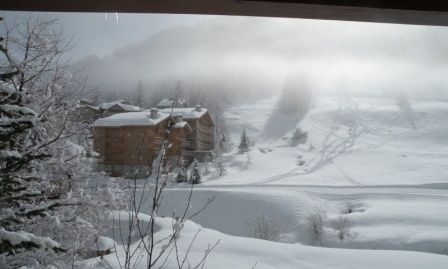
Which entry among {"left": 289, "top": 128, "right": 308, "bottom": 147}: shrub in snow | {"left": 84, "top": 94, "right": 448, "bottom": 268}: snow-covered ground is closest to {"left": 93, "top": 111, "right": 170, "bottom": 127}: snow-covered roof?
{"left": 84, "top": 94, "right": 448, "bottom": 268}: snow-covered ground

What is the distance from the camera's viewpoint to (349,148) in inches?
2453

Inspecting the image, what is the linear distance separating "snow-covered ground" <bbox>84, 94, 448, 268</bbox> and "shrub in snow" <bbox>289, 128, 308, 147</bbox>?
1.04 metres

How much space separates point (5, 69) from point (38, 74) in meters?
2.20

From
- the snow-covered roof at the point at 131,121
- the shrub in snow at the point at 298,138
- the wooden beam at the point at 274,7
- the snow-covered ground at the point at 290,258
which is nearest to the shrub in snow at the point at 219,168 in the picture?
the snow-covered roof at the point at 131,121

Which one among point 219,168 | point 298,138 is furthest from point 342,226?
point 298,138

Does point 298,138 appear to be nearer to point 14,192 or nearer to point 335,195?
point 335,195

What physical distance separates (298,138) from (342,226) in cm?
4559

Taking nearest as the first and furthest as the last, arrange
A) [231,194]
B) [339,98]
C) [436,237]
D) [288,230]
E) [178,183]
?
[436,237] < [288,230] < [231,194] < [178,183] < [339,98]

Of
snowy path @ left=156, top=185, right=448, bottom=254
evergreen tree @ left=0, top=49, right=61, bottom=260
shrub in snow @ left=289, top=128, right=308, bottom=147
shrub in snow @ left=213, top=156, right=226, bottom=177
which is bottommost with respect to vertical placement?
shrub in snow @ left=289, top=128, right=308, bottom=147

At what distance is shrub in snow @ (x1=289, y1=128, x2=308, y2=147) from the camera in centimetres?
6838

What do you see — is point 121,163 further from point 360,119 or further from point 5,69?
point 360,119

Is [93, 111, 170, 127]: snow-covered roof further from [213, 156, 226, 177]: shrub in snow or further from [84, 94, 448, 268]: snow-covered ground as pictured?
[213, 156, 226, 177]: shrub in snow

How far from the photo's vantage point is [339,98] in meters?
108

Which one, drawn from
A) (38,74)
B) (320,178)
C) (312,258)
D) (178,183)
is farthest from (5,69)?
(320,178)
